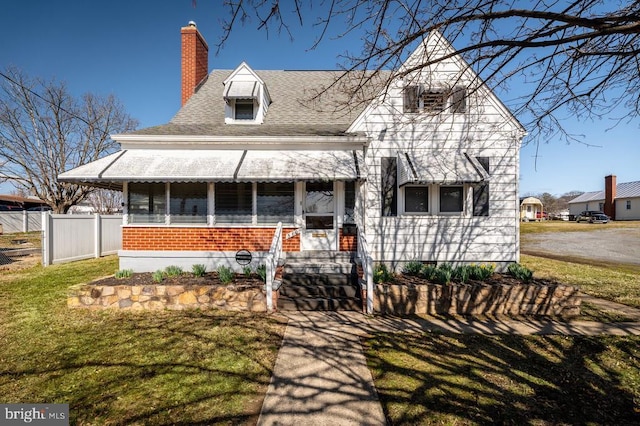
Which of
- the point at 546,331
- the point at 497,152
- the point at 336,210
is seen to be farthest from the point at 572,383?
the point at 497,152

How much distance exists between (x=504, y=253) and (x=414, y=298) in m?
5.30

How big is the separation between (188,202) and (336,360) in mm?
7831

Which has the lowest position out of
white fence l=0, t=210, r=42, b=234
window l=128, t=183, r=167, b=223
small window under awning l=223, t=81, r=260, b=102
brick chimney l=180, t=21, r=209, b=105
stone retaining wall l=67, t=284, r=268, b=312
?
stone retaining wall l=67, t=284, r=268, b=312

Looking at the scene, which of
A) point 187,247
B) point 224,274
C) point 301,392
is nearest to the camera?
point 301,392

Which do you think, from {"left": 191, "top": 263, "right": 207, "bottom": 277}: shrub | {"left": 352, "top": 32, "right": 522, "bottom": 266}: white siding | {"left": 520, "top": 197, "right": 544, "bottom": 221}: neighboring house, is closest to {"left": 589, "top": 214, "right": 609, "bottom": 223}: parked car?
{"left": 520, "top": 197, "right": 544, "bottom": 221}: neighboring house

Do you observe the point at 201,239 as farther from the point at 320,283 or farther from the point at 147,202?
the point at 320,283

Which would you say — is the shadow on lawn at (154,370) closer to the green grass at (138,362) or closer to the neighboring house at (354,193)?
the green grass at (138,362)

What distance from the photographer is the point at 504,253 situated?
10.6m

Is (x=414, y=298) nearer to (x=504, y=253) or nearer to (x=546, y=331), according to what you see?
(x=546, y=331)

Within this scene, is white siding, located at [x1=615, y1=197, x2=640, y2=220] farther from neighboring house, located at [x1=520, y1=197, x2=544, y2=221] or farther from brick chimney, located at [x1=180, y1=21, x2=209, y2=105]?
brick chimney, located at [x1=180, y1=21, x2=209, y2=105]

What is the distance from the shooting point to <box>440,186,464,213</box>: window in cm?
1063

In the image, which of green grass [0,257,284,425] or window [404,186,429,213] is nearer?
green grass [0,257,284,425]

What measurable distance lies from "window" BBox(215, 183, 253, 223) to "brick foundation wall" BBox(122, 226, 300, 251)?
41 centimetres

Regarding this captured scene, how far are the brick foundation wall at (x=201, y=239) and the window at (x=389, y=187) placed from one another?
349 centimetres
